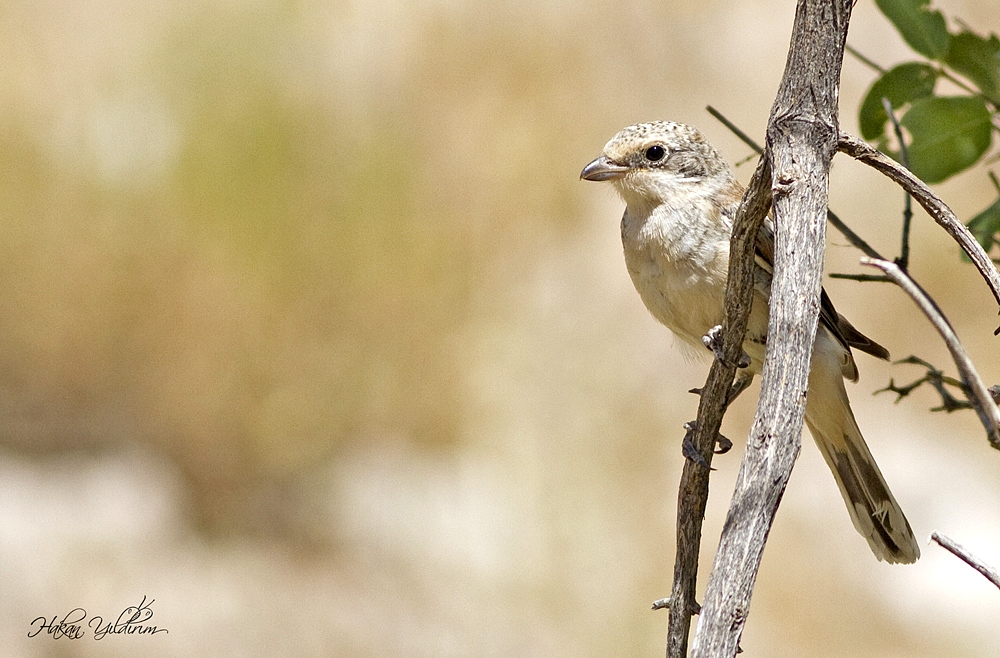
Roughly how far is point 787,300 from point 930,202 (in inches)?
13.1

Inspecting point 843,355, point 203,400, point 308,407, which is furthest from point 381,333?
point 843,355

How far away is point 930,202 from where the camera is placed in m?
1.67

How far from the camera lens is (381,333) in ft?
25.7

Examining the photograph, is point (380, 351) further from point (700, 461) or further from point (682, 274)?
point (700, 461)

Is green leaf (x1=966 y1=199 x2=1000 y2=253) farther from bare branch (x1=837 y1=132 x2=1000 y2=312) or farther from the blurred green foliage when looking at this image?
bare branch (x1=837 y1=132 x2=1000 y2=312)

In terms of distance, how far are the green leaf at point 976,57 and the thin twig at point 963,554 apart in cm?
148

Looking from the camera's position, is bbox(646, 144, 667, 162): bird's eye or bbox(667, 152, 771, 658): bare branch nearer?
bbox(667, 152, 771, 658): bare branch

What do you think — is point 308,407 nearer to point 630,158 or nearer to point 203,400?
point 203,400

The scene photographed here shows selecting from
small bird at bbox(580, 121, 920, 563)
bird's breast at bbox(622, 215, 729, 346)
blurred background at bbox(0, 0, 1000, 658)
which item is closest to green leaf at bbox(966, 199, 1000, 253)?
small bird at bbox(580, 121, 920, 563)

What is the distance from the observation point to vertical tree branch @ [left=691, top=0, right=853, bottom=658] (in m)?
1.45
